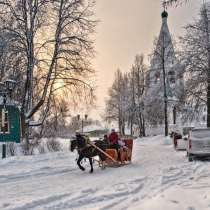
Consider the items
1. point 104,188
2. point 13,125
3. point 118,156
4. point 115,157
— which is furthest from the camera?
point 13,125

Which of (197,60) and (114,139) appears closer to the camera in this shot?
(114,139)

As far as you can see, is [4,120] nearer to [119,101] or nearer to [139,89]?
[139,89]

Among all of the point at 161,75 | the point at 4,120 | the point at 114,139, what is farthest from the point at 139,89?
the point at 114,139

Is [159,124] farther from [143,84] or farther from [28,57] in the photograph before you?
[28,57]

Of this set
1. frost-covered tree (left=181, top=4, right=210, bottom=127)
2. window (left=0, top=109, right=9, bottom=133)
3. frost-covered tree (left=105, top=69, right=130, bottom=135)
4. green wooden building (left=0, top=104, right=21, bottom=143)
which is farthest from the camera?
frost-covered tree (left=105, top=69, right=130, bottom=135)

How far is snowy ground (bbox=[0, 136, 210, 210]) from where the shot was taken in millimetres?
11836

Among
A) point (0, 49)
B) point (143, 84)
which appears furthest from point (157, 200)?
point (143, 84)

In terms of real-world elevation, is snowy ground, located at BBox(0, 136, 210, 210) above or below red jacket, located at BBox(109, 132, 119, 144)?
below

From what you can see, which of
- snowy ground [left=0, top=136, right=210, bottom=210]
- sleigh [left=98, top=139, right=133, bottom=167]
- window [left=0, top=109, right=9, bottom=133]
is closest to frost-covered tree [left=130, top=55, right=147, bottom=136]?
window [left=0, top=109, right=9, bottom=133]

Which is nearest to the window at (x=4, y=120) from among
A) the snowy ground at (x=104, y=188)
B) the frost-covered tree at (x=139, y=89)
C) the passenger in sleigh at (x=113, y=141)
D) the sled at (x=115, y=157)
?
the passenger in sleigh at (x=113, y=141)

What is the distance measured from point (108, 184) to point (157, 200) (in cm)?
407

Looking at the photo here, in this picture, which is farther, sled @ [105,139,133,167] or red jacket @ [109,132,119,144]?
red jacket @ [109,132,119,144]

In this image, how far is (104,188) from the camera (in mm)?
14867

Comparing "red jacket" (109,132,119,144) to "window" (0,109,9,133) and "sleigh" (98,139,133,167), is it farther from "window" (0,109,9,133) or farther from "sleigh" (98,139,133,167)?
"window" (0,109,9,133)
